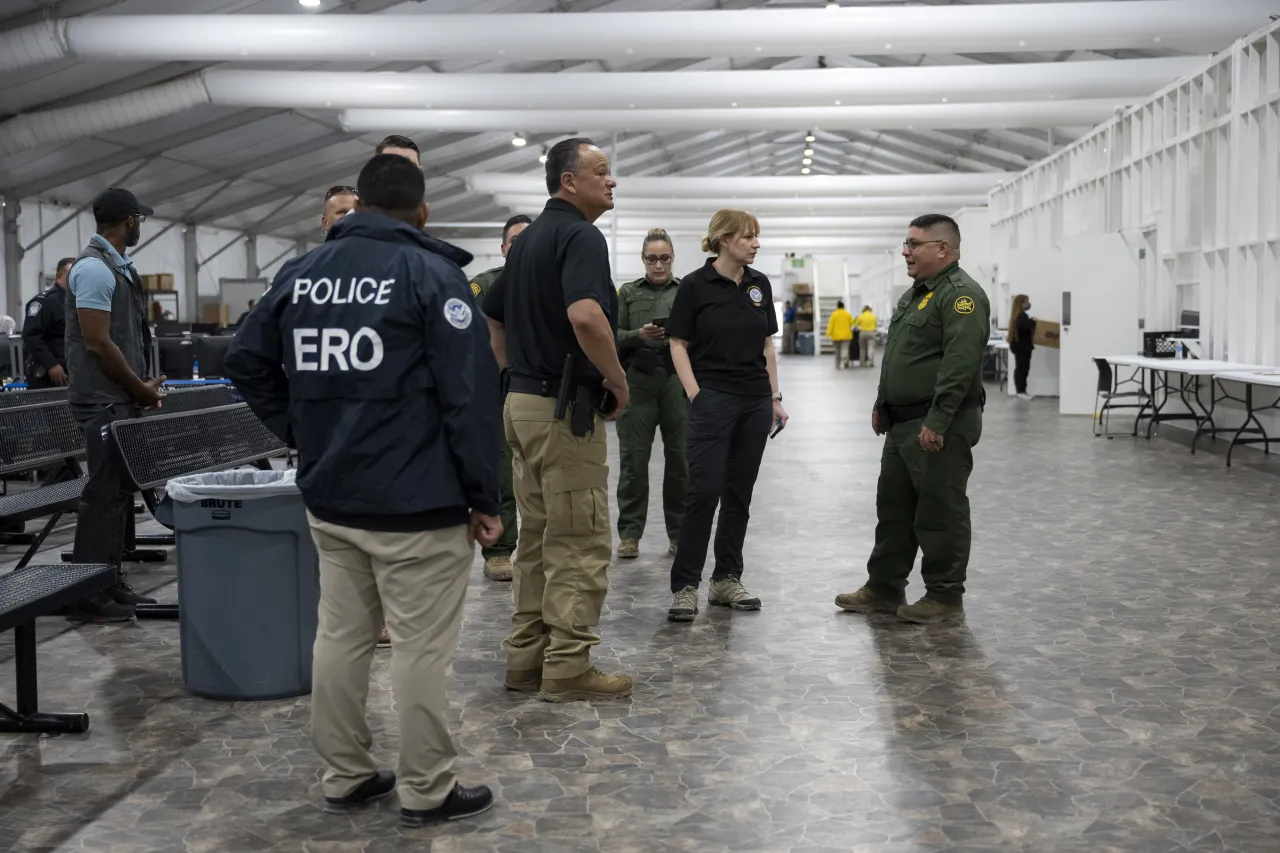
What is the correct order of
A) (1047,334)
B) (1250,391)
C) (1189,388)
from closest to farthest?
(1250,391), (1189,388), (1047,334)

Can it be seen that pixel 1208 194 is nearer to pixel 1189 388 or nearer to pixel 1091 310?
pixel 1189 388

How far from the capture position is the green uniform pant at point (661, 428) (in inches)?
223

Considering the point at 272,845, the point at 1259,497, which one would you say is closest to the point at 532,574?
the point at 272,845

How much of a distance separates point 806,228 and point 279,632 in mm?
33117

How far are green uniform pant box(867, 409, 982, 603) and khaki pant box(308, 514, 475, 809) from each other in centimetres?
226

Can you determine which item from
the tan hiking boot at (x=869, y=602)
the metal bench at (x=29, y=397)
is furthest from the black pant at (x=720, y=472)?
the metal bench at (x=29, y=397)

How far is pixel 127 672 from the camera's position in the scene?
3977 millimetres

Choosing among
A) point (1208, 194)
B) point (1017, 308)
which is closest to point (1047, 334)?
point (1017, 308)

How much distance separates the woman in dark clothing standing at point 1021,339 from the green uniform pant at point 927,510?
12.0 meters

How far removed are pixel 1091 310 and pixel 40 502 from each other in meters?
11.8

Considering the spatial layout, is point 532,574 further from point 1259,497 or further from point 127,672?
point 1259,497

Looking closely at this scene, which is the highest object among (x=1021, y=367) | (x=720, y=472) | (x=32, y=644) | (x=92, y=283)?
(x=92, y=283)

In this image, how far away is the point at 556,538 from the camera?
3.62 metres

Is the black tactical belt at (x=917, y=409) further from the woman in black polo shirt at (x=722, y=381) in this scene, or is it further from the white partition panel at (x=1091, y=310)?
the white partition panel at (x=1091, y=310)
